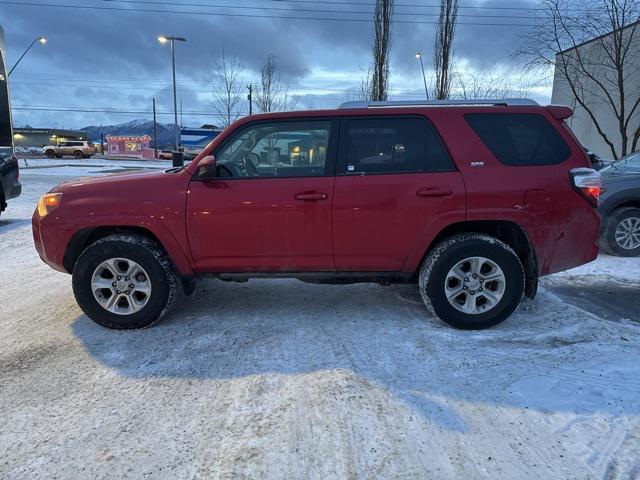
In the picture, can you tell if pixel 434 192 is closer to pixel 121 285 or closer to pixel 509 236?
pixel 509 236

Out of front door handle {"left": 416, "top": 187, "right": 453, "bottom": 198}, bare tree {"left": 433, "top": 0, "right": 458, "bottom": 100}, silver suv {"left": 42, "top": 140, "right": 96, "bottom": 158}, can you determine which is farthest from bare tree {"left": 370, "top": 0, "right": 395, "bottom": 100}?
silver suv {"left": 42, "top": 140, "right": 96, "bottom": 158}

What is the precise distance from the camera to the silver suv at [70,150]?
165 ft

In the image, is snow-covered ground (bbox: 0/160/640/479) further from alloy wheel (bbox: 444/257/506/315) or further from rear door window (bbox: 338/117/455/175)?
rear door window (bbox: 338/117/455/175)

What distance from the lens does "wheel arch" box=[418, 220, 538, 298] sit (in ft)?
13.7

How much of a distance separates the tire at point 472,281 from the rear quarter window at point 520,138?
718mm

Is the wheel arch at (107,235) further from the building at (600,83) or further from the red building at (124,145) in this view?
the red building at (124,145)

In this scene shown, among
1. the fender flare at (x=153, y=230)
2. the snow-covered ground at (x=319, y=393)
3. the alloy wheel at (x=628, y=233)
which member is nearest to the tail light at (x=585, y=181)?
the snow-covered ground at (x=319, y=393)

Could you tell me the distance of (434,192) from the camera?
400cm

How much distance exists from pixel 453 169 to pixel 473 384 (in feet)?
5.68

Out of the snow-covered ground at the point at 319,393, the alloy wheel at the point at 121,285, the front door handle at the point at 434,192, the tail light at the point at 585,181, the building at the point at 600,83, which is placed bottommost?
the snow-covered ground at the point at 319,393

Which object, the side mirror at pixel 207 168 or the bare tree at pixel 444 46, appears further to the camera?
the bare tree at pixel 444 46

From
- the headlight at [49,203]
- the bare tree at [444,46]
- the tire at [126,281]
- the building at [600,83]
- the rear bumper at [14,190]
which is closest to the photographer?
the tire at [126,281]

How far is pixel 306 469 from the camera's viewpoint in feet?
7.89

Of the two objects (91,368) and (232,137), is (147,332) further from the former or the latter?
(232,137)
